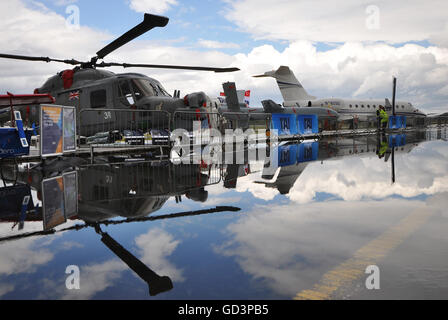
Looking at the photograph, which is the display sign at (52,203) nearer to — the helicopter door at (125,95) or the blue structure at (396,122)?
the helicopter door at (125,95)

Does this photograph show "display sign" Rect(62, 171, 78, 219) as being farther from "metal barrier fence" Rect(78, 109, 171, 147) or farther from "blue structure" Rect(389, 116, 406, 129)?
"blue structure" Rect(389, 116, 406, 129)

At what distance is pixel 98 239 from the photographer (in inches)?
141

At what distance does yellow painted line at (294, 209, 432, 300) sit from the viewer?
→ 2354mm

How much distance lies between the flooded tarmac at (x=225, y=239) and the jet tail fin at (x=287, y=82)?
40027 millimetres

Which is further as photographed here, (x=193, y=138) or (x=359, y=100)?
(x=359, y=100)

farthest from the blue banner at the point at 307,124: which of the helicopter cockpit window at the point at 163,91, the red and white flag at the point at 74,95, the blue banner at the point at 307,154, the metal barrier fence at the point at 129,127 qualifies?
the red and white flag at the point at 74,95

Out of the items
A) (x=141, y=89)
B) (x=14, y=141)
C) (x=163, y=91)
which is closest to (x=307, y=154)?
(x=163, y=91)

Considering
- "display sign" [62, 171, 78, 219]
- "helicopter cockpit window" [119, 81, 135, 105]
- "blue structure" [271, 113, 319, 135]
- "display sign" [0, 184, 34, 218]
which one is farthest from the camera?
"blue structure" [271, 113, 319, 135]

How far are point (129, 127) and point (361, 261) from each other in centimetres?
1232

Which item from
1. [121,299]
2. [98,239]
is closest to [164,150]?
[98,239]

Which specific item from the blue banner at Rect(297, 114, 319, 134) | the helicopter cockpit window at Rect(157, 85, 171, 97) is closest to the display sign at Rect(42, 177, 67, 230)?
the helicopter cockpit window at Rect(157, 85, 171, 97)
